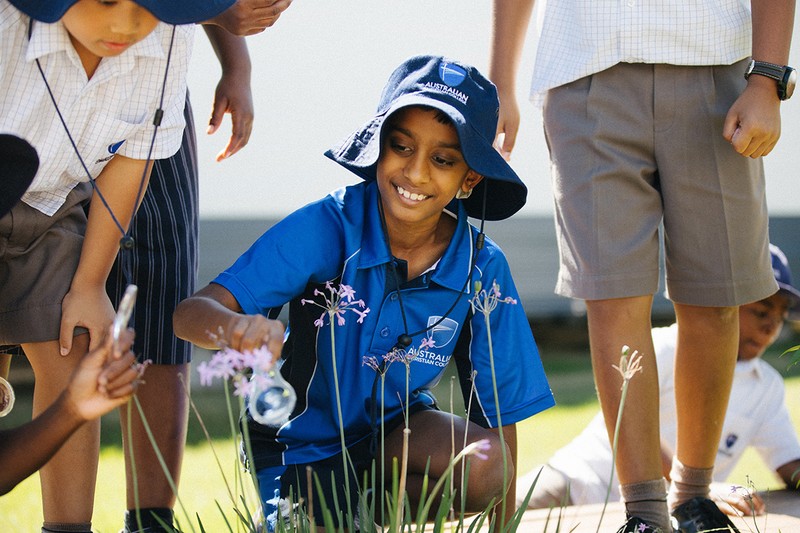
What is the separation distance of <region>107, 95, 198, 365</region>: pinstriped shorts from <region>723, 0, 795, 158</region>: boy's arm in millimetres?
1385

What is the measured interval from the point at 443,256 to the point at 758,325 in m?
2.10

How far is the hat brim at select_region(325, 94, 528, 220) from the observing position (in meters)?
2.39

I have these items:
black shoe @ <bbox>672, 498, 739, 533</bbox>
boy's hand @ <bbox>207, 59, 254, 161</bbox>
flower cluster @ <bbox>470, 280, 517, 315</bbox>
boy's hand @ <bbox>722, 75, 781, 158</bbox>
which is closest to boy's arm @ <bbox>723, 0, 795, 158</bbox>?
boy's hand @ <bbox>722, 75, 781, 158</bbox>

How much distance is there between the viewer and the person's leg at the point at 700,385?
2.73 metres

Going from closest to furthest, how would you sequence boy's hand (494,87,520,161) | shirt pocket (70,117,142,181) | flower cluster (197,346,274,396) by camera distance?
flower cluster (197,346,274,396) < shirt pocket (70,117,142,181) < boy's hand (494,87,520,161)

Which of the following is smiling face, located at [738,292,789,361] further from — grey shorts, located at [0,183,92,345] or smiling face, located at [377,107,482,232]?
grey shorts, located at [0,183,92,345]

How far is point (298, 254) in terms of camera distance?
2367mm

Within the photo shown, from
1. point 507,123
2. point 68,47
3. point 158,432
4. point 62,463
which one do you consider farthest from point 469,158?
point 62,463

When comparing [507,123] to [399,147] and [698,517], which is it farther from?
[698,517]

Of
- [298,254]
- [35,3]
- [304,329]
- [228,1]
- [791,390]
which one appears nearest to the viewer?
[35,3]

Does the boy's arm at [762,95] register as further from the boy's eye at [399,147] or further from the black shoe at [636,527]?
the black shoe at [636,527]

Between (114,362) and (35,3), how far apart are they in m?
0.81

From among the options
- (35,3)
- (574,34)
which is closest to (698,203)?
(574,34)

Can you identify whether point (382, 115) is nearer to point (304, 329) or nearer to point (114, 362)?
point (304, 329)
